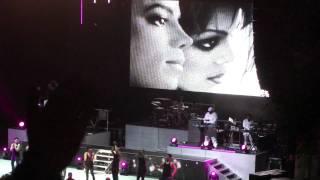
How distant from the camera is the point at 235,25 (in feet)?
78.8

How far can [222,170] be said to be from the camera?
2091 cm

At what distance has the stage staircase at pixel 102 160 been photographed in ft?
74.4

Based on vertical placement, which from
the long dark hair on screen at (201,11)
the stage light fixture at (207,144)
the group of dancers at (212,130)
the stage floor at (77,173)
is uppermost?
the long dark hair on screen at (201,11)

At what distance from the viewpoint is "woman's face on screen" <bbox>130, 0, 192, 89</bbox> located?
25.2 m

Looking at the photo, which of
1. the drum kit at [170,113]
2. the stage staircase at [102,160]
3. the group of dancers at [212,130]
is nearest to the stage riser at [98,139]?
the stage staircase at [102,160]

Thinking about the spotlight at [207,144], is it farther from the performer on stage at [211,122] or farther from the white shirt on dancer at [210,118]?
the white shirt on dancer at [210,118]

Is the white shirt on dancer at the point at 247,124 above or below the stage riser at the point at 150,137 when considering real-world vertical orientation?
above

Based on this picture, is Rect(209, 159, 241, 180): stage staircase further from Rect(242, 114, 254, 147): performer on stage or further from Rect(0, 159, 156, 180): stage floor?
Rect(0, 159, 156, 180): stage floor

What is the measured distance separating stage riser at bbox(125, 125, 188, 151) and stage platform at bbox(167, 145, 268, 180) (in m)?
1.93

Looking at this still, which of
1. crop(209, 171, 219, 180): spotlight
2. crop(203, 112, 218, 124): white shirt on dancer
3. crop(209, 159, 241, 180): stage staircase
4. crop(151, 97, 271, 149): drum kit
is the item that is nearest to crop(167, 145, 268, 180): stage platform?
crop(209, 159, 241, 180): stage staircase

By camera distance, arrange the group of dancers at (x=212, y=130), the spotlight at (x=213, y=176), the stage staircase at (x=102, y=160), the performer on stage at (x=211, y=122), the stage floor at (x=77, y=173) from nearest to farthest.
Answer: the spotlight at (x=213, y=176) → the stage floor at (x=77, y=173) → the group of dancers at (x=212, y=130) → the performer on stage at (x=211, y=122) → the stage staircase at (x=102, y=160)

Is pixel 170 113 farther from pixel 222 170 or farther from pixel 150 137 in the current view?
pixel 222 170

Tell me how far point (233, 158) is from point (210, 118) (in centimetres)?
211

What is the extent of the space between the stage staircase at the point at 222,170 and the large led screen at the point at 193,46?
4.22m
